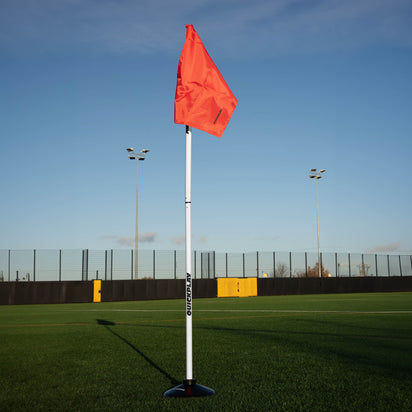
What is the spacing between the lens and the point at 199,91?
516cm

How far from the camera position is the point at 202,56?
5219 millimetres

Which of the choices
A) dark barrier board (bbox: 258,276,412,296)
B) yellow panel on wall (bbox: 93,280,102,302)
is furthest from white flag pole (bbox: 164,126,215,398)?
dark barrier board (bbox: 258,276,412,296)

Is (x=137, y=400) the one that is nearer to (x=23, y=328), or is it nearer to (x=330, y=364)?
(x=330, y=364)

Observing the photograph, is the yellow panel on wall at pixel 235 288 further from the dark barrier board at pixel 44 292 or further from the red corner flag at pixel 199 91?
the red corner flag at pixel 199 91

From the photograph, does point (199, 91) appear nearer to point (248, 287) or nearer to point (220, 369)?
point (220, 369)

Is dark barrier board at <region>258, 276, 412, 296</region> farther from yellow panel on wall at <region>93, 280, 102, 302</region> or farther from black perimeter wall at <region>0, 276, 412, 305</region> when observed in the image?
yellow panel on wall at <region>93, 280, 102, 302</region>

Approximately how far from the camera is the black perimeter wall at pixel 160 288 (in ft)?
89.0

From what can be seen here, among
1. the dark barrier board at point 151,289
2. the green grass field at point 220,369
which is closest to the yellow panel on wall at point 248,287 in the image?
the dark barrier board at point 151,289

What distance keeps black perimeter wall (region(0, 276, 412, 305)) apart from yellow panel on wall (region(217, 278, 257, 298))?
1.58ft

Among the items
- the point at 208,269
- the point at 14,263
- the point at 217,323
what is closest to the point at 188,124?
the point at 217,323

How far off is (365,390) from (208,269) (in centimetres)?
3542

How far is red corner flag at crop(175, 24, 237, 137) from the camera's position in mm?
5055

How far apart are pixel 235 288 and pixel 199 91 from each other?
30577 millimetres

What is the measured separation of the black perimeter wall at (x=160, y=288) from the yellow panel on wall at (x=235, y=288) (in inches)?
19.0
